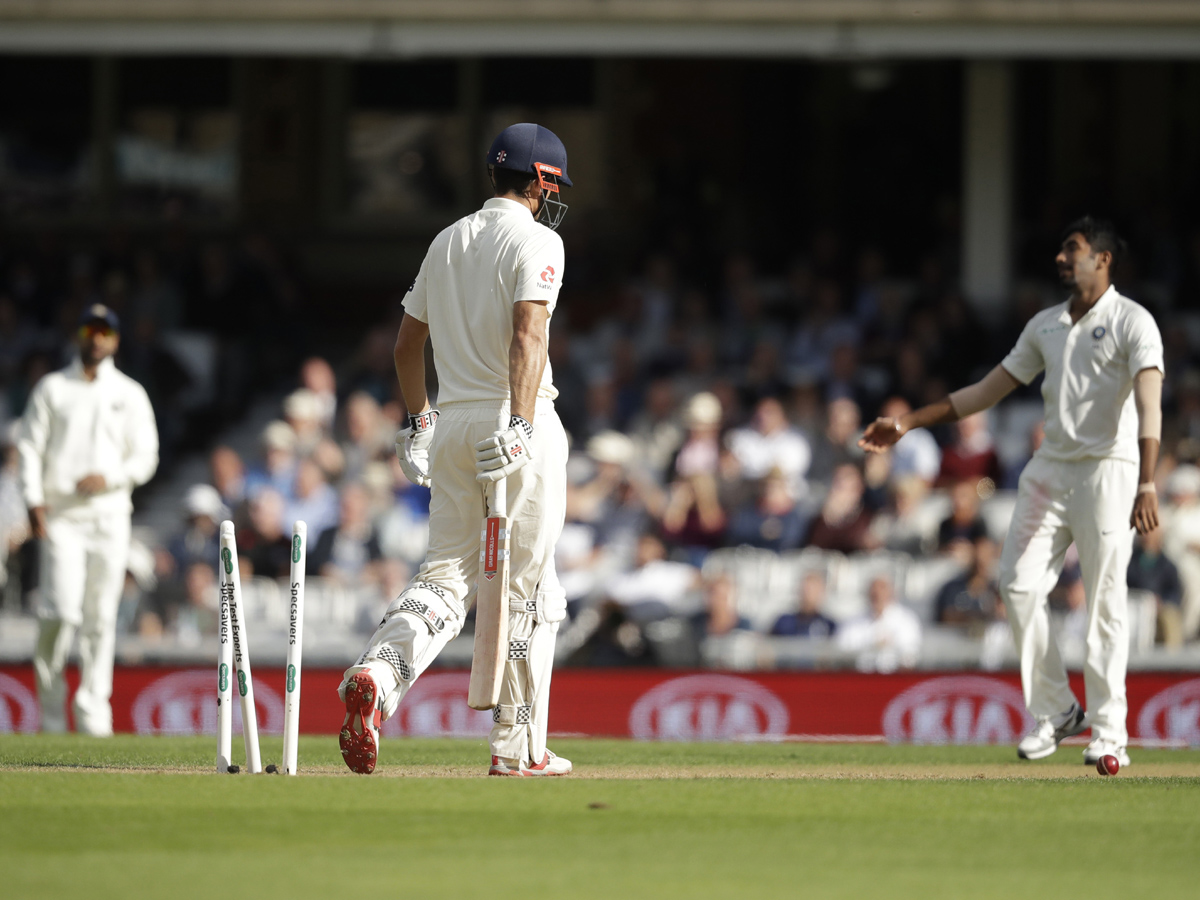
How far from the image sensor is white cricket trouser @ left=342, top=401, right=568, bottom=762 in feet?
19.9

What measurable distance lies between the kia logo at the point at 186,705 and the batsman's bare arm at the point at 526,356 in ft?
19.2

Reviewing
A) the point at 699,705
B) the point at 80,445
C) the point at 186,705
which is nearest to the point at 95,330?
the point at 80,445

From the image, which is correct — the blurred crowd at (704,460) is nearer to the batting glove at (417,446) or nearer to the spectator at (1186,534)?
the spectator at (1186,534)

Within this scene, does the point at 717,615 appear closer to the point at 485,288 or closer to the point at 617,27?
the point at 617,27

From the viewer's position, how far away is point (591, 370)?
15719mm

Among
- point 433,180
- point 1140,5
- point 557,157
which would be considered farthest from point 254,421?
point 557,157

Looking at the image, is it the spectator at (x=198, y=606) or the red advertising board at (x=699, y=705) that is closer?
the red advertising board at (x=699, y=705)

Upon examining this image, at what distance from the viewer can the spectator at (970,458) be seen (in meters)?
13.5

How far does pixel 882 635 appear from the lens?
11.9 metres

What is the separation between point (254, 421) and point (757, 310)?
476 centimetres

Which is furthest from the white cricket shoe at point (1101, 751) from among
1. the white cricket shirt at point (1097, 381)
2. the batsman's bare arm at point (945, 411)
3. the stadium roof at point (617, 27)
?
the stadium roof at point (617, 27)

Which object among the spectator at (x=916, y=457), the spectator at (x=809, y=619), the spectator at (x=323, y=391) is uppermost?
the spectator at (x=323, y=391)

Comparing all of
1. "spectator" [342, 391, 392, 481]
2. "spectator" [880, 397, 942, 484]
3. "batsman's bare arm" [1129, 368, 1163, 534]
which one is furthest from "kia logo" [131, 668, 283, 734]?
"batsman's bare arm" [1129, 368, 1163, 534]

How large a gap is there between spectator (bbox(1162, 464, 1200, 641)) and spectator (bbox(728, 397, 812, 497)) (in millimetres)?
2737
